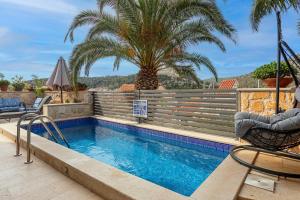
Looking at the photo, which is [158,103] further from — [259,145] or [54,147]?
[259,145]

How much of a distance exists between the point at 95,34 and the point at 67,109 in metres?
3.45

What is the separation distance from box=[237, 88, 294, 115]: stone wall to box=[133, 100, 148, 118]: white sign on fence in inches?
138

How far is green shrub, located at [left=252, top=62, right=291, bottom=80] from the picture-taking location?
190 inches

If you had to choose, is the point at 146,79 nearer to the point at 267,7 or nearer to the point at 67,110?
the point at 67,110

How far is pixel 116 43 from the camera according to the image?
8.51 metres

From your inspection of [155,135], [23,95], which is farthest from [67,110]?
[23,95]

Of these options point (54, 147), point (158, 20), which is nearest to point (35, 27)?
point (158, 20)

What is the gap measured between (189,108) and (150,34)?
9.61 feet

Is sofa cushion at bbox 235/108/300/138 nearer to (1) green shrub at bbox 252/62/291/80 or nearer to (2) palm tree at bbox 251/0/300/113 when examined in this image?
(1) green shrub at bbox 252/62/291/80

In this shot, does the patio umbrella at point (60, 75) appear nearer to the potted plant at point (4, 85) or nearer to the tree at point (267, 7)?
the potted plant at point (4, 85)

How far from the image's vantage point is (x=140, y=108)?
826 cm

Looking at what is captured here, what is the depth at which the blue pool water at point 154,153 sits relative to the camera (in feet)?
14.0

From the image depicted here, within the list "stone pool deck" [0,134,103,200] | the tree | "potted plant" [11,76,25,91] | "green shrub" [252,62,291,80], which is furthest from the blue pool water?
"potted plant" [11,76,25,91]

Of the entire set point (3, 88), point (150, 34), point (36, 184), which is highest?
point (150, 34)
